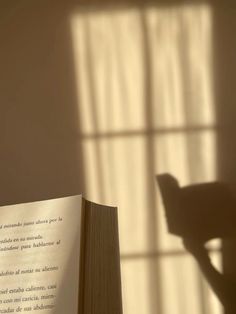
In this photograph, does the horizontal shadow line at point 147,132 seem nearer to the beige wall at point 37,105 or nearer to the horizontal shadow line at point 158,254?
the beige wall at point 37,105

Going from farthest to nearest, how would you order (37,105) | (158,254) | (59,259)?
(37,105) < (158,254) < (59,259)

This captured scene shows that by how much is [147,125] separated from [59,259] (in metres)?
0.31

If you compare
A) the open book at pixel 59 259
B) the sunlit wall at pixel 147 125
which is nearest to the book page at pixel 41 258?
the open book at pixel 59 259

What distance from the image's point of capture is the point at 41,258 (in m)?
0.59

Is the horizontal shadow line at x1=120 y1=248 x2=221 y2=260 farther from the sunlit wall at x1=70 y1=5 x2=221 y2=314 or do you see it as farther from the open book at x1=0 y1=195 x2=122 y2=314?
the open book at x1=0 y1=195 x2=122 y2=314

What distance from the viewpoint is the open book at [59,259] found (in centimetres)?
57

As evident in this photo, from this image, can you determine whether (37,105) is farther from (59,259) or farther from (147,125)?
(59,259)

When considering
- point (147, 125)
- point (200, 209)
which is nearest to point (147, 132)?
point (147, 125)

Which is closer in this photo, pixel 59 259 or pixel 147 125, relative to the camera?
pixel 59 259

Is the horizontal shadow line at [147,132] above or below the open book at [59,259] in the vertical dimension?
above

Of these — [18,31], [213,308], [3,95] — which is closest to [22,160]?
[3,95]

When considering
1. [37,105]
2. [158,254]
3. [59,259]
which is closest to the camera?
[59,259]

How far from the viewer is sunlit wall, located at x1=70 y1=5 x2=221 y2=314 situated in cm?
Answer: 74

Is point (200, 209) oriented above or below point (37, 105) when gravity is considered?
below
